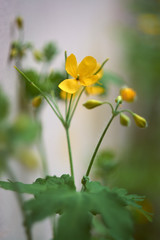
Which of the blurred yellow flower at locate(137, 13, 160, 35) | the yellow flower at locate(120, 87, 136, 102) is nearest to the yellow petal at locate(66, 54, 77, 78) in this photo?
the yellow flower at locate(120, 87, 136, 102)

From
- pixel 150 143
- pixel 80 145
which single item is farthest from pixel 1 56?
pixel 150 143

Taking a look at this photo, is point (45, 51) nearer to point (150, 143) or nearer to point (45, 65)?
point (45, 65)

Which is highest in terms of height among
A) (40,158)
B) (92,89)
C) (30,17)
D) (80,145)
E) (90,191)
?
(30,17)

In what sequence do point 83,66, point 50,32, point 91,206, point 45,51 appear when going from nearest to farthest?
point 91,206 < point 83,66 < point 45,51 < point 50,32

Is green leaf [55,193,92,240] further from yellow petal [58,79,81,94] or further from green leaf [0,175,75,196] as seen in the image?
yellow petal [58,79,81,94]

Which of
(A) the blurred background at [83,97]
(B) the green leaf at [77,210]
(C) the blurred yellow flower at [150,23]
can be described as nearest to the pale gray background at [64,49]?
(A) the blurred background at [83,97]

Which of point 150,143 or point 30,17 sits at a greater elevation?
point 30,17
